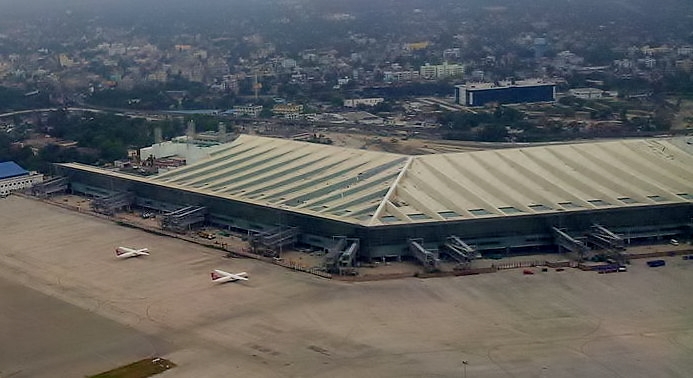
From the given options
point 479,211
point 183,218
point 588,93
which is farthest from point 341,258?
point 588,93

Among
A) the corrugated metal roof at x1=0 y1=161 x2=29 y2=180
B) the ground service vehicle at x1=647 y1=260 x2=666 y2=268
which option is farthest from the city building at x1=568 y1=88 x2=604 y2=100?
the corrugated metal roof at x1=0 y1=161 x2=29 y2=180

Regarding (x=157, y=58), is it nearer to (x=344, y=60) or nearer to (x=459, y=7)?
(x=344, y=60)

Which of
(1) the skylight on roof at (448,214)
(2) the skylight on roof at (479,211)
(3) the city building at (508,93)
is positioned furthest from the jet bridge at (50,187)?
(3) the city building at (508,93)

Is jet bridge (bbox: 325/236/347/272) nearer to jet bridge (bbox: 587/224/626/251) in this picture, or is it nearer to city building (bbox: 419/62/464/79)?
jet bridge (bbox: 587/224/626/251)

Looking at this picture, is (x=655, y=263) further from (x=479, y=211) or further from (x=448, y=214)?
(x=448, y=214)

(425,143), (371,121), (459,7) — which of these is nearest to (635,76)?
(371,121)

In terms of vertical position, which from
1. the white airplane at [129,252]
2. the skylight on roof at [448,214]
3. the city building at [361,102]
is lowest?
the white airplane at [129,252]

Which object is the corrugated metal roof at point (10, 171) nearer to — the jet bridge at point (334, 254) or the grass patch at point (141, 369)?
the jet bridge at point (334, 254)
